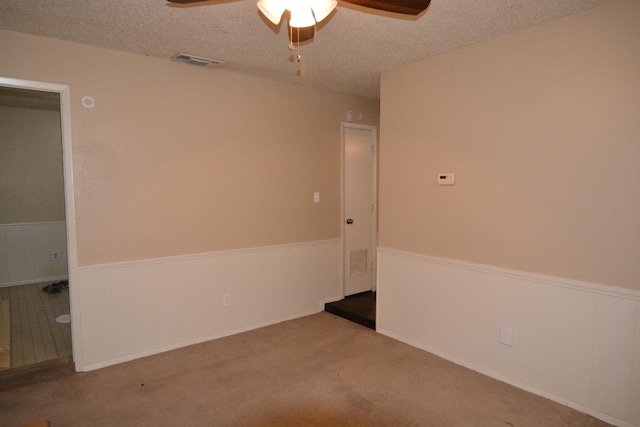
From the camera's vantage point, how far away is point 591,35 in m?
2.28

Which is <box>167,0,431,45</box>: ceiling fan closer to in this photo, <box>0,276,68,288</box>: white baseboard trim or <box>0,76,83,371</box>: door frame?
<box>0,76,83,371</box>: door frame

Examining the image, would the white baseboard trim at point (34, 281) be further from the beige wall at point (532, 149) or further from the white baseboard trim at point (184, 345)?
the beige wall at point (532, 149)

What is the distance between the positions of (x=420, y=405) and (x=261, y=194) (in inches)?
93.0

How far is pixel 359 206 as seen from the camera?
4.67 metres

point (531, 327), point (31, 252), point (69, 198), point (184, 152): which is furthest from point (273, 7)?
point (31, 252)

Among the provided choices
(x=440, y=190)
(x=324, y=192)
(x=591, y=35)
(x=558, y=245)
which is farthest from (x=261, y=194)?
(x=591, y=35)

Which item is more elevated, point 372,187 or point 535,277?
point 372,187

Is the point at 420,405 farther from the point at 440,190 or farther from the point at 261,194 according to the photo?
the point at 261,194

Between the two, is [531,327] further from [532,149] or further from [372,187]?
[372,187]

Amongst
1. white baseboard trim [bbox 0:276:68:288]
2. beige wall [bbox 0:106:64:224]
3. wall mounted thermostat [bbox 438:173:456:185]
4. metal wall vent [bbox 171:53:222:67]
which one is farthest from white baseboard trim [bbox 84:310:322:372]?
beige wall [bbox 0:106:64:224]

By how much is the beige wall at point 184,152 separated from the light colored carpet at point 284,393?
3.14 ft

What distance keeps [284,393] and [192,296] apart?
1.31 meters

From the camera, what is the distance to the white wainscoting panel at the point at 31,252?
5281 mm

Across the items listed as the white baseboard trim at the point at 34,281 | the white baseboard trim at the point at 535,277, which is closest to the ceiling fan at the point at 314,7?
the white baseboard trim at the point at 535,277
